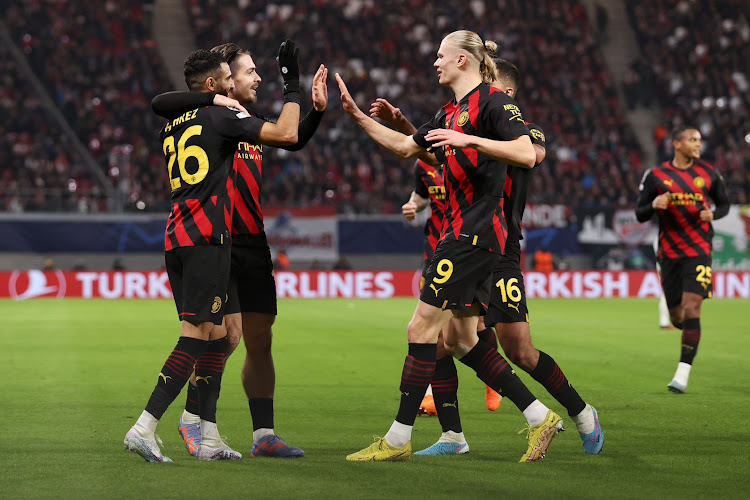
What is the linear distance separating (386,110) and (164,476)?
94.4 inches

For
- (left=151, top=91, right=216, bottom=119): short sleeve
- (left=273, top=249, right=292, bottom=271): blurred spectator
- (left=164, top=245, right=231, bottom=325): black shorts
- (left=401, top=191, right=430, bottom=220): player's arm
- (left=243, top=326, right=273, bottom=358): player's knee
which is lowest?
(left=273, top=249, right=292, bottom=271): blurred spectator

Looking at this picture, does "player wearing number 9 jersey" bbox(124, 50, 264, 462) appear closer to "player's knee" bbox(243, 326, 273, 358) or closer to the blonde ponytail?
"player's knee" bbox(243, 326, 273, 358)

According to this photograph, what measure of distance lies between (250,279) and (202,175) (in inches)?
29.4

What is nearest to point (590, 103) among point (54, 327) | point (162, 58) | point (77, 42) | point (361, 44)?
point (361, 44)

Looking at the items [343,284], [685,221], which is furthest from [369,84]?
→ [685,221]

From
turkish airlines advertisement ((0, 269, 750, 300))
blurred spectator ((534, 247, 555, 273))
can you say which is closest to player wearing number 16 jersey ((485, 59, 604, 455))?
turkish airlines advertisement ((0, 269, 750, 300))

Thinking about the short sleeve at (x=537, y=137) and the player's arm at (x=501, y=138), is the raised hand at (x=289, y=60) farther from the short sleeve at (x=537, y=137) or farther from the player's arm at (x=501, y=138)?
the short sleeve at (x=537, y=137)

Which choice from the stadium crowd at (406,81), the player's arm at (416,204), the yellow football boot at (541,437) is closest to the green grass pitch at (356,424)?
the yellow football boot at (541,437)

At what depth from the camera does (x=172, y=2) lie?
3706 cm

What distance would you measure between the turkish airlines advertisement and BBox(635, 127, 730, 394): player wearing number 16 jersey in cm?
1758

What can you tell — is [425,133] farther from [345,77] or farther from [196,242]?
[345,77]

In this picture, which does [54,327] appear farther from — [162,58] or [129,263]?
[162,58]

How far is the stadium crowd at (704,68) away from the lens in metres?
33.6

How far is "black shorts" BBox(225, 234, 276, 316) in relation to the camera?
6.25m
